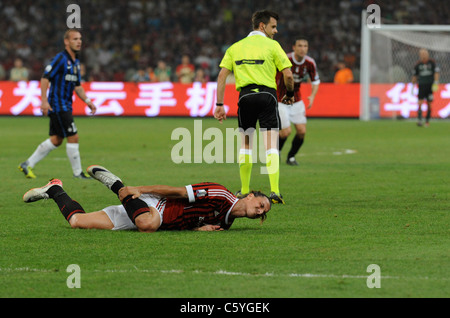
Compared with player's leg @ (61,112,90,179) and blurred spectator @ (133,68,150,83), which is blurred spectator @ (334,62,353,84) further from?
player's leg @ (61,112,90,179)

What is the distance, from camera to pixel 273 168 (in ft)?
34.0

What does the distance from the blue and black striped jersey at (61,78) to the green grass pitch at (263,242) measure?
3.86ft

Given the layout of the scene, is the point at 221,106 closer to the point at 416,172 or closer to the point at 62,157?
the point at 416,172

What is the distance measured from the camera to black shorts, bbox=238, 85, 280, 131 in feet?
34.2

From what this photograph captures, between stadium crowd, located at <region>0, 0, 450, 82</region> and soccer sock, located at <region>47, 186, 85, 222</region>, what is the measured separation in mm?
25359

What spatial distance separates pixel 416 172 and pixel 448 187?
82.4 inches

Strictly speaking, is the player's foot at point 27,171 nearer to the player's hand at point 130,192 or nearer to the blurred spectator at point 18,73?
the player's hand at point 130,192

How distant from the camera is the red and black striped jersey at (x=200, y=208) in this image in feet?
25.6

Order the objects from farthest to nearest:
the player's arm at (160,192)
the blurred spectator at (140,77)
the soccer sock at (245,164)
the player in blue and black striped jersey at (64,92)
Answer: the blurred spectator at (140,77)
the player in blue and black striped jersey at (64,92)
the soccer sock at (245,164)
the player's arm at (160,192)

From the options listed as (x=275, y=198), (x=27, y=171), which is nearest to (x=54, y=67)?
(x=27, y=171)

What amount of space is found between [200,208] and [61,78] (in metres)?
6.02

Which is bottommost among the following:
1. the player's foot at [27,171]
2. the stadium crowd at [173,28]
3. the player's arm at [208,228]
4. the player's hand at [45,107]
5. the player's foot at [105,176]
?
the player's foot at [27,171]

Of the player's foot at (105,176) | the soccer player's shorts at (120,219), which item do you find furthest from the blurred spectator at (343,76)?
the soccer player's shorts at (120,219)

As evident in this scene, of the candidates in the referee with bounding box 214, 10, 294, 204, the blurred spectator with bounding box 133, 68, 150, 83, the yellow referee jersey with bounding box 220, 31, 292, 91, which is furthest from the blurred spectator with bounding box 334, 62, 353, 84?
the yellow referee jersey with bounding box 220, 31, 292, 91
